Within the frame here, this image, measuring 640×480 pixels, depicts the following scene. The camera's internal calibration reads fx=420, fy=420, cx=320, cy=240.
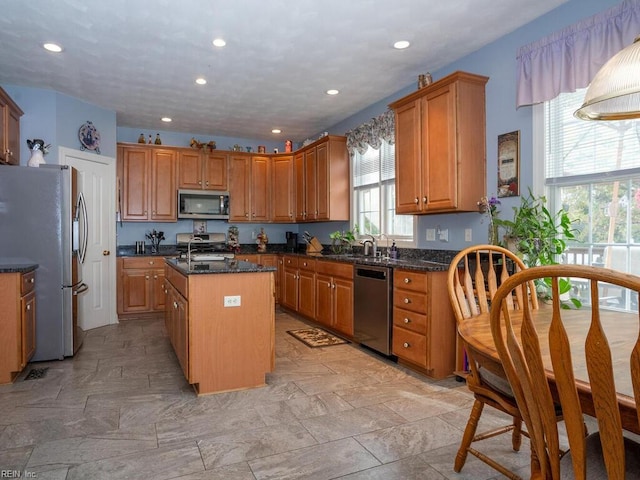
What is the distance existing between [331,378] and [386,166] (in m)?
2.58

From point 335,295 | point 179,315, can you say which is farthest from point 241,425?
point 335,295

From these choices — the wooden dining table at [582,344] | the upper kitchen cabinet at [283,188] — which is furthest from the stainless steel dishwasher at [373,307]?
the upper kitchen cabinet at [283,188]

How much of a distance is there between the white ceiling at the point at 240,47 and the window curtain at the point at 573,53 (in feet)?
0.90

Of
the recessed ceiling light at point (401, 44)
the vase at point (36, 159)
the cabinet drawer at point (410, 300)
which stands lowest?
the cabinet drawer at point (410, 300)

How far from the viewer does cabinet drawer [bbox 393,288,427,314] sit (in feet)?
10.7

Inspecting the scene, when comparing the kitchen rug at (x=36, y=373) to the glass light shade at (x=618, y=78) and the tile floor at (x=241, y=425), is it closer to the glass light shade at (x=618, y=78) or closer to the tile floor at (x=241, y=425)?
the tile floor at (x=241, y=425)

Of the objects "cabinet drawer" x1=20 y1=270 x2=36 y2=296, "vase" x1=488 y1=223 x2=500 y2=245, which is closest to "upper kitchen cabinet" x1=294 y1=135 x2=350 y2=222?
"vase" x1=488 y1=223 x2=500 y2=245

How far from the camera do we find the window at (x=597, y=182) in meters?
2.55

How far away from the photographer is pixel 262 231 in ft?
22.4

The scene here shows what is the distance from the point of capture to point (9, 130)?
3.96 meters

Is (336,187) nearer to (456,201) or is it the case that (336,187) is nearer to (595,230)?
(456,201)

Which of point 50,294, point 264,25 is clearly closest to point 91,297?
point 50,294

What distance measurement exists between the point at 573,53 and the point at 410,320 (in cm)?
218

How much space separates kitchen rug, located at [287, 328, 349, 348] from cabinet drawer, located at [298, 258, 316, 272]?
73 cm
